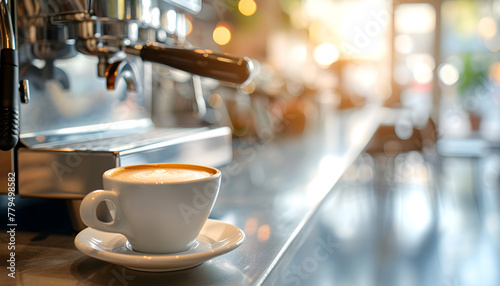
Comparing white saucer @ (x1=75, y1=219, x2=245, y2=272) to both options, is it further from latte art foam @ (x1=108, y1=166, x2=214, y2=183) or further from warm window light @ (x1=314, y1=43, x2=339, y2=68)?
warm window light @ (x1=314, y1=43, x2=339, y2=68)

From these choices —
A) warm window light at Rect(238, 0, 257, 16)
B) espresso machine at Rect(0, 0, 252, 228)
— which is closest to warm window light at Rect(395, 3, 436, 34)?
warm window light at Rect(238, 0, 257, 16)

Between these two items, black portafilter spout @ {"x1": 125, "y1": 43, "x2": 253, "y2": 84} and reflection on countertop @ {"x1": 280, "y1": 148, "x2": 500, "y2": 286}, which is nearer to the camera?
black portafilter spout @ {"x1": 125, "y1": 43, "x2": 253, "y2": 84}

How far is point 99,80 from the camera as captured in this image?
79cm

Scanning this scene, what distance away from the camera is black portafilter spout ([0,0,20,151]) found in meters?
0.49

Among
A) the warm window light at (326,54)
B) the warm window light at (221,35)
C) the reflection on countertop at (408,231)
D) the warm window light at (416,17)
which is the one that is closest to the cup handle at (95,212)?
the reflection on countertop at (408,231)

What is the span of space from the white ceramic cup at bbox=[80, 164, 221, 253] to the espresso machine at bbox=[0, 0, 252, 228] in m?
0.12

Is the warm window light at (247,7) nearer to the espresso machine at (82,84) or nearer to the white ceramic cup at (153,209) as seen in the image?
the espresso machine at (82,84)

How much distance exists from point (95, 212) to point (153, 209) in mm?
52

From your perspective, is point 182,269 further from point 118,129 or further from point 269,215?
point 118,129

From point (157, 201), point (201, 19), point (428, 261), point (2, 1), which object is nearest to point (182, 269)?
point (157, 201)

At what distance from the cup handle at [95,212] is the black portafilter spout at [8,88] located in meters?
0.12

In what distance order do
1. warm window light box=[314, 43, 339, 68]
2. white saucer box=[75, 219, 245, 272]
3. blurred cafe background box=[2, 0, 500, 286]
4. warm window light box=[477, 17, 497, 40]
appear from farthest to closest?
warm window light box=[477, 17, 497, 40] < warm window light box=[314, 43, 339, 68] < blurred cafe background box=[2, 0, 500, 286] < white saucer box=[75, 219, 245, 272]

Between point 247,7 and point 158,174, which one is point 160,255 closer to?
point 158,174

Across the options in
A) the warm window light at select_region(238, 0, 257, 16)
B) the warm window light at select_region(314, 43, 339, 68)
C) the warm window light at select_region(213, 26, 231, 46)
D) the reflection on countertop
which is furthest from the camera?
the warm window light at select_region(314, 43, 339, 68)
